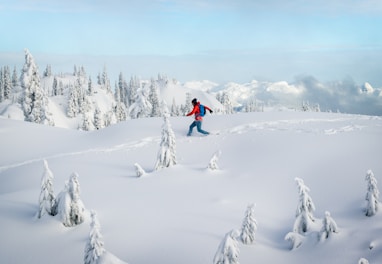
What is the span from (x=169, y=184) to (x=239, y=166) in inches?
118

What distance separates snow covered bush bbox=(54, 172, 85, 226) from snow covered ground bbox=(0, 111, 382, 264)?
20 centimetres

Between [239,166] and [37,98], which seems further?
[37,98]

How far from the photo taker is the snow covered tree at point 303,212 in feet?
22.5

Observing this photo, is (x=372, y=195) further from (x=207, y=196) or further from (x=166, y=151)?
(x=166, y=151)

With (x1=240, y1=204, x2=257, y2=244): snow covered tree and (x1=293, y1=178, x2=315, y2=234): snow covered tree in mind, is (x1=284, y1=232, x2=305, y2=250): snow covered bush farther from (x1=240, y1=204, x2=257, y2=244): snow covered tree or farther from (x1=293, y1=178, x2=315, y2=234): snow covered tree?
(x1=240, y1=204, x2=257, y2=244): snow covered tree

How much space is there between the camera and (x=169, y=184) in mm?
10227

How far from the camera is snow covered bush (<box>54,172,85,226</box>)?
7.41m

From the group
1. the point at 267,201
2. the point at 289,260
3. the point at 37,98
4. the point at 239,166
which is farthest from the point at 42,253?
the point at 37,98

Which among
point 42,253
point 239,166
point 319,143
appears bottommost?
point 42,253

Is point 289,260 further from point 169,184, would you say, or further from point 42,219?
point 42,219

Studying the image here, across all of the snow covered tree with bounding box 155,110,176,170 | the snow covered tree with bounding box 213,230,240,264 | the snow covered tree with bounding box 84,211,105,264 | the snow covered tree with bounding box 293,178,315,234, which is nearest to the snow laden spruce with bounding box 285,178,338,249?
the snow covered tree with bounding box 293,178,315,234

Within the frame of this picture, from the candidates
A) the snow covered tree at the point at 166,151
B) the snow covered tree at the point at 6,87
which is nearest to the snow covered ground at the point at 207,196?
the snow covered tree at the point at 166,151

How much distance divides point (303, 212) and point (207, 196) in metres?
3.21

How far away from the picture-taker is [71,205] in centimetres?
744
